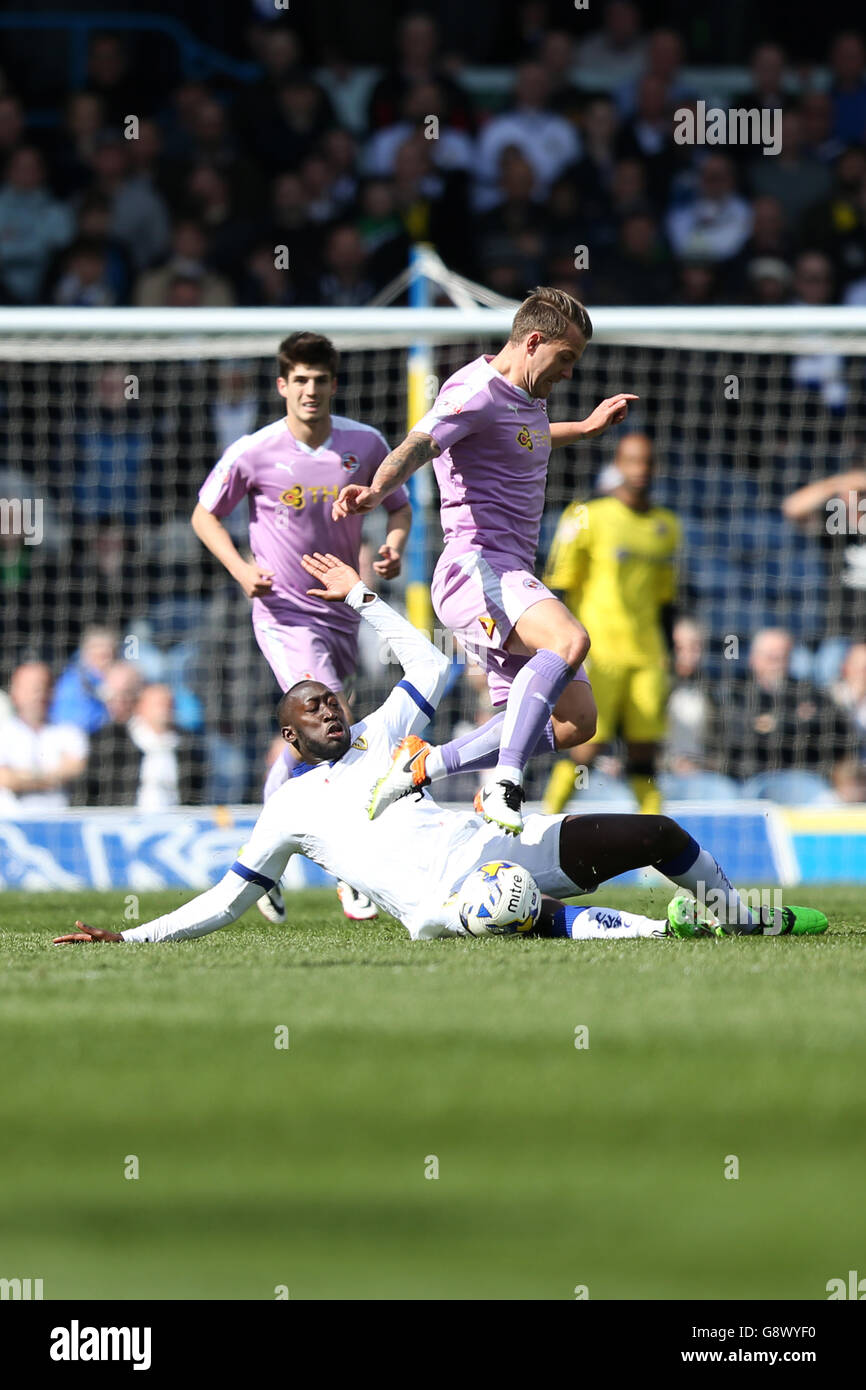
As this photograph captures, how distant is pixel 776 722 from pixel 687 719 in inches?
22.9

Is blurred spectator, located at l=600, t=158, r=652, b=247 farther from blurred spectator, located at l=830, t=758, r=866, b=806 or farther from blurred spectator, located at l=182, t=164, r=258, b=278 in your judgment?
blurred spectator, located at l=830, t=758, r=866, b=806

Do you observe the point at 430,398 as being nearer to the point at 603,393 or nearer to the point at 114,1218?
the point at 603,393

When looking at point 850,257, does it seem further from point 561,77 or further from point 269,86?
point 269,86

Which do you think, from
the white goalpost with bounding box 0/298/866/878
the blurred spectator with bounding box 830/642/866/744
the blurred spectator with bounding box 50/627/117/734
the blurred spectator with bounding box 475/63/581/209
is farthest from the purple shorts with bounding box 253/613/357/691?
the blurred spectator with bounding box 475/63/581/209

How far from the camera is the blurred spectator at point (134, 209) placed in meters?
14.4

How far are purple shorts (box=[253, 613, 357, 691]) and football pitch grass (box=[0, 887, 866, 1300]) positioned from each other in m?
2.35

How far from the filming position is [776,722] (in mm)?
11891

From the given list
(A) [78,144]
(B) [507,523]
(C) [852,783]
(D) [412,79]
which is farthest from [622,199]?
(B) [507,523]

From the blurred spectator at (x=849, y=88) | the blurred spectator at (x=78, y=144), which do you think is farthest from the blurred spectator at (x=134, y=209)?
the blurred spectator at (x=849, y=88)

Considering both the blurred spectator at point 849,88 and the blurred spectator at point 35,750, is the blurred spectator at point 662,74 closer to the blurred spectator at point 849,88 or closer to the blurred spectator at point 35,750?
the blurred spectator at point 849,88

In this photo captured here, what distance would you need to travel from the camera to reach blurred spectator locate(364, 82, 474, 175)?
1467 centimetres

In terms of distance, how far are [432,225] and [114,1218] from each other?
36.7ft

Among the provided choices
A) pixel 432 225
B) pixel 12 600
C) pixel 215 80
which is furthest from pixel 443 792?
pixel 215 80

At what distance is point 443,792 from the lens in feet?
37.7
